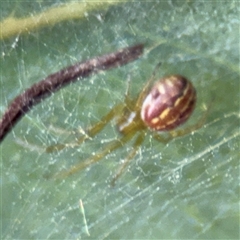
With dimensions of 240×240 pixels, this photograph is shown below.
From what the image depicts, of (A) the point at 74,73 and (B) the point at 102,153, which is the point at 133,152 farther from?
(A) the point at 74,73

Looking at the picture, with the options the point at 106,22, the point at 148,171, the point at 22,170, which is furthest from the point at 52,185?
the point at 106,22

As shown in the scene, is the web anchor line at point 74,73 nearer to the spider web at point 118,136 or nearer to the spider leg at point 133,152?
the spider web at point 118,136

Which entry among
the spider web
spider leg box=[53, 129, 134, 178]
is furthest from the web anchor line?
spider leg box=[53, 129, 134, 178]

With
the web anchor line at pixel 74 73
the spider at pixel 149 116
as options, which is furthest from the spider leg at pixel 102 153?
the web anchor line at pixel 74 73

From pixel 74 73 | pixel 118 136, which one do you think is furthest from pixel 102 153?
pixel 74 73

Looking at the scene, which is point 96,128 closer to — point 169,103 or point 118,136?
point 118,136

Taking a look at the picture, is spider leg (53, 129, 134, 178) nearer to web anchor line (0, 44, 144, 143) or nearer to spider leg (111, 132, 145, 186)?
spider leg (111, 132, 145, 186)

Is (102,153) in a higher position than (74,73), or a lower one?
lower
